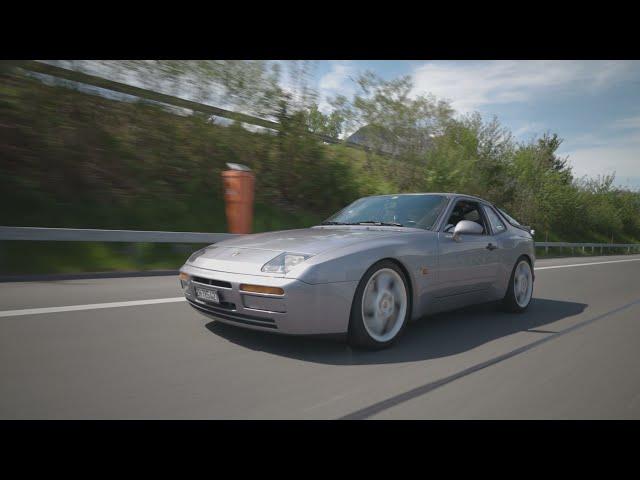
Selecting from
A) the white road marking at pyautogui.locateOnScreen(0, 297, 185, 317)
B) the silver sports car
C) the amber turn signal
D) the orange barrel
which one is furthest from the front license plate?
the orange barrel

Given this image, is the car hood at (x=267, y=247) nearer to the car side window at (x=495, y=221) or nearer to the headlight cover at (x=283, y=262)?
the headlight cover at (x=283, y=262)

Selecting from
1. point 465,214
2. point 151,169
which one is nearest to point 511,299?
point 465,214

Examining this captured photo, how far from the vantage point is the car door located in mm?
4461

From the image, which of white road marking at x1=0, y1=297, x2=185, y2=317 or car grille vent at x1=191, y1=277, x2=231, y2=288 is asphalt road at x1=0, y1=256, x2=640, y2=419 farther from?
car grille vent at x1=191, y1=277, x2=231, y2=288

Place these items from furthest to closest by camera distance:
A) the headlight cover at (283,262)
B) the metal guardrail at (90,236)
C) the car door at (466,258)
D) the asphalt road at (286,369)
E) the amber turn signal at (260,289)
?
1. the metal guardrail at (90,236)
2. the car door at (466,258)
3. the headlight cover at (283,262)
4. the amber turn signal at (260,289)
5. the asphalt road at (286,369)

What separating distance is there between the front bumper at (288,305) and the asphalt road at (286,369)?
0.22 meters

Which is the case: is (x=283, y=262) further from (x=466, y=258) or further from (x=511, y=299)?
(x=511, y=299)

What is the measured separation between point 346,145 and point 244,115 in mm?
4238

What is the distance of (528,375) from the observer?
335 centimetres

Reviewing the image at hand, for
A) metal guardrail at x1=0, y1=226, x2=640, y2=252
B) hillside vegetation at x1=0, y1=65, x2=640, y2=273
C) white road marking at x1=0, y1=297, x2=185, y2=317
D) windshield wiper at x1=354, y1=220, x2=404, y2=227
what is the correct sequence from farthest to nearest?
hillside vegetation at x1=0, y1=65, x2=640, y2=273 < metal guardrail at x1=0, y1=226, x2=640, y2=252 < windshield wiper at x1=354, y1=220, x2=404, y2=227 < white road marking at x1=0, y1=297, x2=185, y2=317

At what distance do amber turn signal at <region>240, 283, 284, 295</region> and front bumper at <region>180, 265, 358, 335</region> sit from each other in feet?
0.07

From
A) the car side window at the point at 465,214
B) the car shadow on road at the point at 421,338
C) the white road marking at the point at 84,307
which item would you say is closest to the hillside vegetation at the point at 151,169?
the white road marking at the point at 84,307

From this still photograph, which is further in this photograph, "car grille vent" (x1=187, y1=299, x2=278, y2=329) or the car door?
the car door

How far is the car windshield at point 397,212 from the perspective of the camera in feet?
15.4
